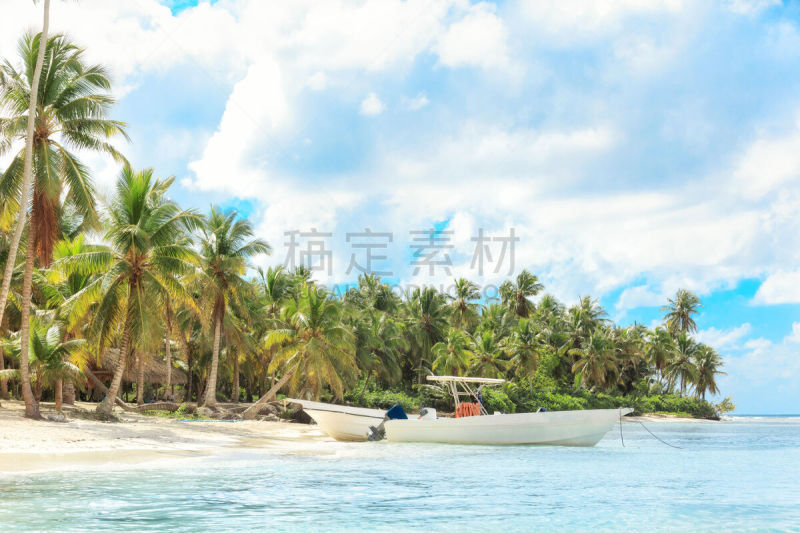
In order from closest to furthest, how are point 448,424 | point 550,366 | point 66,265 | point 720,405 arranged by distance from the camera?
point 66,265 < point 448,424 < point 550,366 < point 720,405

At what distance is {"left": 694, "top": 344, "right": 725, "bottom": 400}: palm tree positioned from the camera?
60.8 m

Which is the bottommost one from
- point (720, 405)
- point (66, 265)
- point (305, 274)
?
point (720, 405)

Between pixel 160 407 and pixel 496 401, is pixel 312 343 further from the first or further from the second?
pixel 496 401

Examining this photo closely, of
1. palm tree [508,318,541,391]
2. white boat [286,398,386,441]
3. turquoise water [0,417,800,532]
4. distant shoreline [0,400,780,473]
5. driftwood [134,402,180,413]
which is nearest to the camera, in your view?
turquoise water [0,417,800,532]

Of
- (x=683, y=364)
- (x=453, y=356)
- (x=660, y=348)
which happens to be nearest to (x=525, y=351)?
(x=453, y=356)

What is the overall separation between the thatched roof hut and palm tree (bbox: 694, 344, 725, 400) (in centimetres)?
4969

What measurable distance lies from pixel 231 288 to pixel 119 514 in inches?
819

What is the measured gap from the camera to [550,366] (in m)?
52.9

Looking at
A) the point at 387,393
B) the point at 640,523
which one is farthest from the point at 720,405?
the point at 640,523

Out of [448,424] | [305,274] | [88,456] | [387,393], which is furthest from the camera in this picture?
[305,274]

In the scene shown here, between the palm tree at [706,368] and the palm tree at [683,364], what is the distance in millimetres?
1611

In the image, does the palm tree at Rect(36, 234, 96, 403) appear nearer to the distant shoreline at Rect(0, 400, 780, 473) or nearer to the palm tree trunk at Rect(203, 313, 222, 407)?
the distant shoreline at Rect(0, 400, 780, 473)

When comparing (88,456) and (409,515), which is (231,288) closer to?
(88,456)

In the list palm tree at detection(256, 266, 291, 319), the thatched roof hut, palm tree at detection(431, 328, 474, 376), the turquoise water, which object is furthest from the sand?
palm tree at detection(431, 328, 474, 376)
